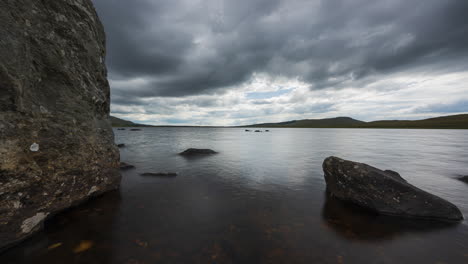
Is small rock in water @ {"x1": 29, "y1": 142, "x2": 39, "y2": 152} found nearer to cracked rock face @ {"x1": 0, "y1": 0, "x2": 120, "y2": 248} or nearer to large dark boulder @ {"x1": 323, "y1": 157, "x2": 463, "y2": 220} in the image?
cracked rock face @ {"x1": 0, "y1": 0, "x2": 120, "y2": 248}

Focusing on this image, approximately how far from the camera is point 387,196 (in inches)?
292

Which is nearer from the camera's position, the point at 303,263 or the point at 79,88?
the point at 303,263

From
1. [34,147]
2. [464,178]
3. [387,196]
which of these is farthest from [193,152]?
[464,178]

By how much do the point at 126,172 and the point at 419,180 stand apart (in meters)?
23.1

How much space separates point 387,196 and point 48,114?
14.4 metres

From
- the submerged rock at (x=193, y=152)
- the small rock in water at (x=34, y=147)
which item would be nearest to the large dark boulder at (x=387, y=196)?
the small rock in water at (x=34, y=147)

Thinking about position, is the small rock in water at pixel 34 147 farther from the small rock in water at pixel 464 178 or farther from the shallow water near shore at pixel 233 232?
the small rock in water at pixel 464 178

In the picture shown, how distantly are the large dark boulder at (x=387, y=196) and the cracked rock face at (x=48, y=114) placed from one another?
500 inches

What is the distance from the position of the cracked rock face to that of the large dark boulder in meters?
12.7

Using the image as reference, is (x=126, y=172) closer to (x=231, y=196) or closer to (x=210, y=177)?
(x=210, y=177)

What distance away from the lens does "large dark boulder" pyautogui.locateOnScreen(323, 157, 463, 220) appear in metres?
6.90

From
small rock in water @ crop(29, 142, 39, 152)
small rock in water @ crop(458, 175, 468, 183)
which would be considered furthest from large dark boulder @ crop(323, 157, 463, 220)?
small rock in water @ crop(29, 142, 39, 152)

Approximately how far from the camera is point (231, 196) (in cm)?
937

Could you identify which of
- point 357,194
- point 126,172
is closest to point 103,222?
point 126,172
